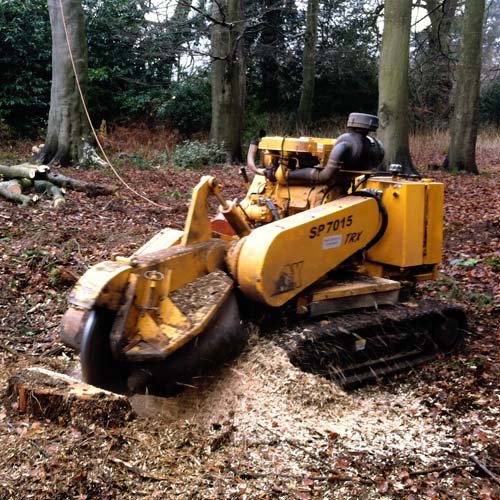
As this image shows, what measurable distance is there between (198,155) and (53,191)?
6315 mm

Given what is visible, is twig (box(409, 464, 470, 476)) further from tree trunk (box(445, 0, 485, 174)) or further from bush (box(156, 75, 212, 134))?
bush (box(156, 75, 212, 134))

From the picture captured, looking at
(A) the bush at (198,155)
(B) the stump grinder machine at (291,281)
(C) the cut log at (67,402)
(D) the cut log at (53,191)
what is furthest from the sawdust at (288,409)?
(A) the bush at (198,155)

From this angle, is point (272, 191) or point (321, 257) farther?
point (272, 191)

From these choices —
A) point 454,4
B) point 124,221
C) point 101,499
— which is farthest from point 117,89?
point 101,499

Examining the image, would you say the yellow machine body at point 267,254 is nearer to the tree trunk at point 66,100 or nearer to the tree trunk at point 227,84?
the tree trunk at point 66,100

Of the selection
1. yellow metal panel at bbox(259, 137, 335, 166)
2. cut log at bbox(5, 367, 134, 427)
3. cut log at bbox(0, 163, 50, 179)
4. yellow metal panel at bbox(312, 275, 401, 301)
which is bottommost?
cut log at bbox(5, 367, 134, 427)

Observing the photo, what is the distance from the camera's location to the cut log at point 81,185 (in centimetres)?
1033

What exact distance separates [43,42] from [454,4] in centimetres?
1292

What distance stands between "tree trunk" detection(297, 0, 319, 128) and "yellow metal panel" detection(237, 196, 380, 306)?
17.7 metres

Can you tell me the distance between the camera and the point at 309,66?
22.5 m

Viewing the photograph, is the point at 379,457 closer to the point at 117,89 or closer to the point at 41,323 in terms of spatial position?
the point at 41,323

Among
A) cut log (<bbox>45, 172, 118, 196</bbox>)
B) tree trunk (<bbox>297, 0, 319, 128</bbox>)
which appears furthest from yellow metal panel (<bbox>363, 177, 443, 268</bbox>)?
tree trunk (<bbox>297, 0, 319, 128</bbox>)

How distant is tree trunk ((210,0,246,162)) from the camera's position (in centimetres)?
1622

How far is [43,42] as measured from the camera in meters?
19.3
